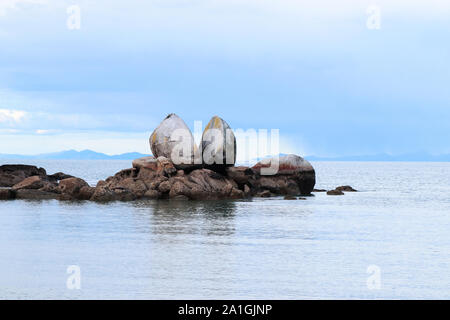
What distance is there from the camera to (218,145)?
145ft

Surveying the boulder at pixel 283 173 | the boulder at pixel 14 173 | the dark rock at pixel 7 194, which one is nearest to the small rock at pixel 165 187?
the boulder at pixel 283 173

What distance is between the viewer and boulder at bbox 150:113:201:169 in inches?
1737

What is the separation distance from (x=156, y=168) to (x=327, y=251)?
23.6 metres

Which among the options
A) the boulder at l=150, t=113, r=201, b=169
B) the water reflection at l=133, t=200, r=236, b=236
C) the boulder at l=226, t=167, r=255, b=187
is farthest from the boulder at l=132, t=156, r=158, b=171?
the boulder at l=226, t=167, r=255, b=187

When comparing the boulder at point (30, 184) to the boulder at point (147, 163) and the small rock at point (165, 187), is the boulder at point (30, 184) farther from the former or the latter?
the small rock at point (165, 187)

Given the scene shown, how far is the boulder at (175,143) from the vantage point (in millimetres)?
44125

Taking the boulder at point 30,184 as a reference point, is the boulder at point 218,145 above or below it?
above

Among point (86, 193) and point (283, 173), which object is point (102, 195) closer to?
point (86, 193)

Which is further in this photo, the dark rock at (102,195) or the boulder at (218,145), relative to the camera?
the boulder at (218,145)

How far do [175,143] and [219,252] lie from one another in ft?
79.6

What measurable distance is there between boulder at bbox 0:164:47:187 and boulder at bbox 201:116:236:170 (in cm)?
1837

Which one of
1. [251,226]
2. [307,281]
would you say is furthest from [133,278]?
[251,226]

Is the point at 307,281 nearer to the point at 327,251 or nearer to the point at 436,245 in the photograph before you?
the point at 327,251

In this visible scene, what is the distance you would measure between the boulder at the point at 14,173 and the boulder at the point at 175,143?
1466cm
